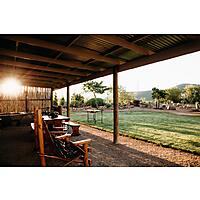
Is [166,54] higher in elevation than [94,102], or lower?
higher

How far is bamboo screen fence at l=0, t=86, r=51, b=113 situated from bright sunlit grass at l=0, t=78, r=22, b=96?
15 cm

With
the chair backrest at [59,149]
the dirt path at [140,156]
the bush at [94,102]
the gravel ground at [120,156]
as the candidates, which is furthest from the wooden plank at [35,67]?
the bush at [94,102]

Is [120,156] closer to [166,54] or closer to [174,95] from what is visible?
[166,54]

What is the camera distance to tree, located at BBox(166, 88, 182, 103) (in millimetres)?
32938

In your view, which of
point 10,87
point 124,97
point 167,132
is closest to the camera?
point 167,132

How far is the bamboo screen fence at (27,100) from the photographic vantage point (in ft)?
28.1

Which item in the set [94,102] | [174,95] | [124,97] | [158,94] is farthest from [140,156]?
[174,95]

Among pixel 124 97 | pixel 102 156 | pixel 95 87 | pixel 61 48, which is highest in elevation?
pixel 95 87

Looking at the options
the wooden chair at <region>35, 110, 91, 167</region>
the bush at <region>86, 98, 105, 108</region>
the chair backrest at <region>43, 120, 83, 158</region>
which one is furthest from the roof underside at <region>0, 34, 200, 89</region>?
the bush at <region>86, 98, 105, 108</region>

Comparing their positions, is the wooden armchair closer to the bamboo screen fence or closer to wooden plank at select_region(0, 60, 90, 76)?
wooden plank at select_region(0, 60, 90, 76)

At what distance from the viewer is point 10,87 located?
28.9 feet

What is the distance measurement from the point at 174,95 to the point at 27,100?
31022 millimetres
